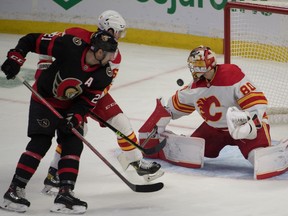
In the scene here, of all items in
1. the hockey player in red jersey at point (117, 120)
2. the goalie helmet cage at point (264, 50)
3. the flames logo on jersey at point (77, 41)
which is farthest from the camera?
the goalie helmet cage at point (264, 50)

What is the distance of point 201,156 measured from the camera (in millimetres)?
5250

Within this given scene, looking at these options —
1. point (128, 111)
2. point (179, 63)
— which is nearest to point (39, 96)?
point (128, 111)

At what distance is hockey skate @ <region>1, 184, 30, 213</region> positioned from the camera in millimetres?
4516

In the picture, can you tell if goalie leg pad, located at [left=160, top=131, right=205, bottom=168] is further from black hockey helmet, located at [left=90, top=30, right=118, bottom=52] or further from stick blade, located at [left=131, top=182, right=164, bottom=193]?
black hockey helmet, located at [left=90, top=30, right=118, bottom=52]

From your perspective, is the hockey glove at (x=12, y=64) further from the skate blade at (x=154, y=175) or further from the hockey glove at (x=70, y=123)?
the skate blade at (x=154, y=175)

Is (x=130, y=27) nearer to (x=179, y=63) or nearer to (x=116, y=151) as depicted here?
(x=179, y=63)

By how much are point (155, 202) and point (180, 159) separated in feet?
2.06

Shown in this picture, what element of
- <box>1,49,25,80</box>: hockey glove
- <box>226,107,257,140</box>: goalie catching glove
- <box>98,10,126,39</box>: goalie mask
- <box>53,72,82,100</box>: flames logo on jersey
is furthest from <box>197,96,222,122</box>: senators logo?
<box>1,49,25,80</box>: hockey glove

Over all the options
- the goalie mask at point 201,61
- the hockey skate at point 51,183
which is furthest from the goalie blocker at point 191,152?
the hockey skate at point 51,183

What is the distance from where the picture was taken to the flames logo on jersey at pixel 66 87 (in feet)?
15.0

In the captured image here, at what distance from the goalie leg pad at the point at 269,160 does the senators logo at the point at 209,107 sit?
0.28 meters

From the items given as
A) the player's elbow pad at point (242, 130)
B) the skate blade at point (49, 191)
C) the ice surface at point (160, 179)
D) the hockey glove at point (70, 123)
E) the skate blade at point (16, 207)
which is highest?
the hockey glove at point (70, 123)

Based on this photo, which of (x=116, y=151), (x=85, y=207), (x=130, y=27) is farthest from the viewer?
(x=130, y=27)

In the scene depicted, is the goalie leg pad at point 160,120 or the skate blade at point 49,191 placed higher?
the goalie leg pad at point 160,120
